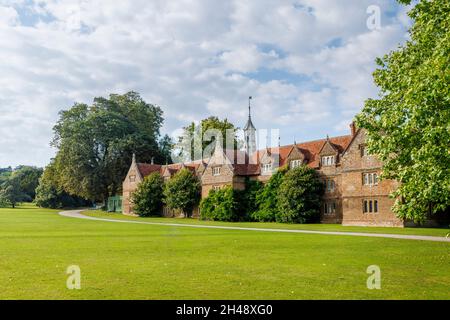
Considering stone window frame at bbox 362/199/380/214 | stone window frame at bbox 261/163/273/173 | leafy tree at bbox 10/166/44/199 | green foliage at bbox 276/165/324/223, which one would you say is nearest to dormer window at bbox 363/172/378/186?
stone window frame at bbox 362/199/380/214

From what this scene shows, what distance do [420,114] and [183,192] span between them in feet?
147

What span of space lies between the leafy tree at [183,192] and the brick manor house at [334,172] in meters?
1.25

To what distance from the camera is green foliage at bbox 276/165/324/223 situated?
45088 millimetres

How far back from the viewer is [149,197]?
64.8 metres

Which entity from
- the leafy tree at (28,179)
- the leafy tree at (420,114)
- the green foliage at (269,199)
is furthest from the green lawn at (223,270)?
the leafy tree at (28,179)

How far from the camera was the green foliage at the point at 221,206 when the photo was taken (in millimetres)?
51625

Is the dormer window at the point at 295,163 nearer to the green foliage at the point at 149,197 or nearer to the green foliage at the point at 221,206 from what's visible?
the green foliage at the point at 221,206

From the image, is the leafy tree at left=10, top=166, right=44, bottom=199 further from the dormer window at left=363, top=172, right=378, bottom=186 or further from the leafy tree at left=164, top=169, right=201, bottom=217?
the dormer window at left=363, top=172, right=378, bottom=186

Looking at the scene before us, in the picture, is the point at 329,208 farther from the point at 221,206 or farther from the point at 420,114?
the point at 420,114

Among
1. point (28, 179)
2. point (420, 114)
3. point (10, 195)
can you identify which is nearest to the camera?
point (420, 114)

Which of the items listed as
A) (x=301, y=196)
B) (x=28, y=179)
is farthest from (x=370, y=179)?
(x=28, y=179)

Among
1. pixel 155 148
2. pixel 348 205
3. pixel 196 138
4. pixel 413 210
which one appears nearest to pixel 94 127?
pixel 155 148

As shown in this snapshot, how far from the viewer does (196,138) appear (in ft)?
269

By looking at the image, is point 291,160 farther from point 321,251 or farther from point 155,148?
point 155,148
